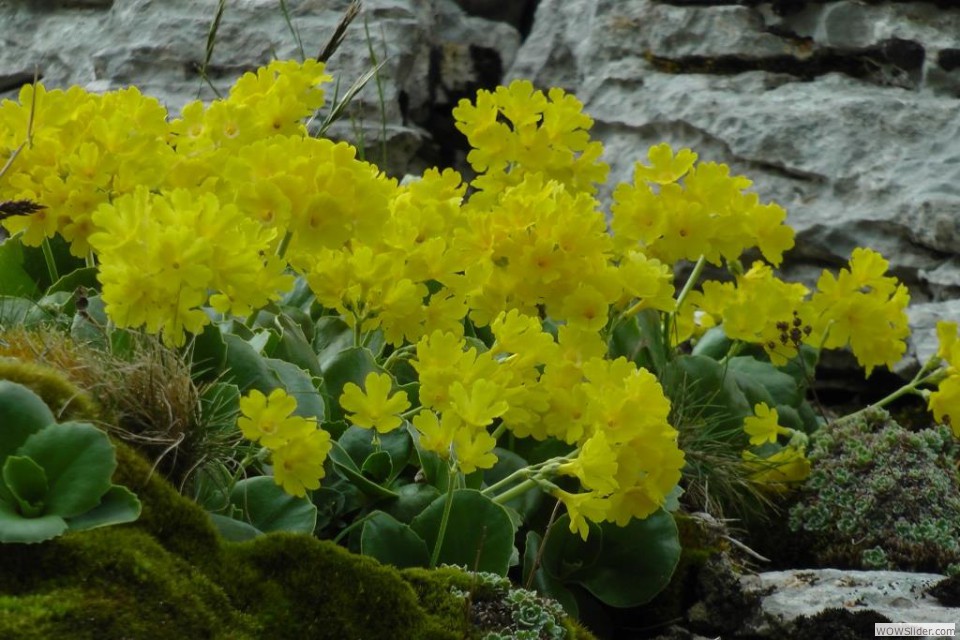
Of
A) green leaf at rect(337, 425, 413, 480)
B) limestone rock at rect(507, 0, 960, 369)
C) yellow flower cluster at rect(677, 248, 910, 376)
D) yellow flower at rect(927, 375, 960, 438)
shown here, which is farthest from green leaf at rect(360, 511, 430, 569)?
limestone rock at rect(507, 0, 960, 369)

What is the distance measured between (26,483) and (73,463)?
0.07 metres

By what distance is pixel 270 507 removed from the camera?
224 cm

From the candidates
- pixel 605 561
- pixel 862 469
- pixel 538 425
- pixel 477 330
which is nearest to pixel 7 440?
pixel 538 425

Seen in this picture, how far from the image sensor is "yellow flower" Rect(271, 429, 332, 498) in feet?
6.51

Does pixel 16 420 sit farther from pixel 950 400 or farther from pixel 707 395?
pixel 950 400

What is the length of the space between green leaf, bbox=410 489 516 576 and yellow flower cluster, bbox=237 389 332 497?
1.16ft

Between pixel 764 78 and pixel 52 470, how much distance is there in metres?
3.99

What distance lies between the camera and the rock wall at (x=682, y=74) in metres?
4.68

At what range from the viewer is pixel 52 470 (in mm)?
1744

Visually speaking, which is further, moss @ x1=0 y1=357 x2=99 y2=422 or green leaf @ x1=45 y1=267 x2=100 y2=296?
green leaf @ x1=45 y1=267 x2=100 y2=296

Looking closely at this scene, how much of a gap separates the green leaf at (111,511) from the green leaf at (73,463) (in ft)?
0.05

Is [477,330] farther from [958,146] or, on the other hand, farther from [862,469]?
[958,146]

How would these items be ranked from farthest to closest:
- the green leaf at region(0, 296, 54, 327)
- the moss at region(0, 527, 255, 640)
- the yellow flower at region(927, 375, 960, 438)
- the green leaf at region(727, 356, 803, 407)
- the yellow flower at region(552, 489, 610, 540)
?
the green leaf at region(727, 356, 803, 407), the yellow flower at region(927, 375, 960, 438), the green leaf at region(0, 296, 54, 327), the yellow flower at region(552, 489, 610, 540), the moss at region(0, 527, 255, 640)

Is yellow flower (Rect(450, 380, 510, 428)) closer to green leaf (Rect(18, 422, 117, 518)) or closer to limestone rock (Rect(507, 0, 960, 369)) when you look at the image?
green leaf (Rect(18, 422, 117, 518))
